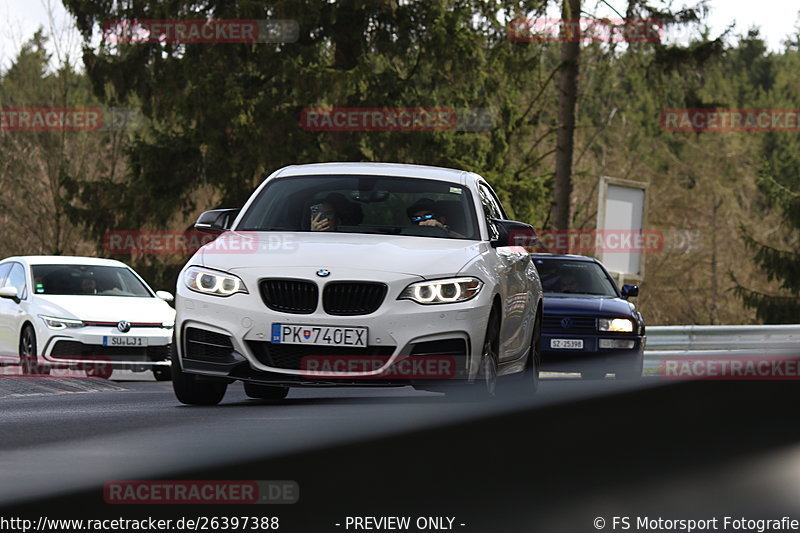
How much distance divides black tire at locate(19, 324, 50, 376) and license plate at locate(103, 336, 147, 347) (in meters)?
0.84

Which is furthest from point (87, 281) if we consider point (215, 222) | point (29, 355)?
point (215, 222)

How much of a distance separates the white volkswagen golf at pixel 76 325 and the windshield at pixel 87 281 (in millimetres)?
13

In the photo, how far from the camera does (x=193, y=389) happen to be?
34.7 ft

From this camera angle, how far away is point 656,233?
→ 196 feet

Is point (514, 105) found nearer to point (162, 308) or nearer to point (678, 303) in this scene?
point (162, 308)

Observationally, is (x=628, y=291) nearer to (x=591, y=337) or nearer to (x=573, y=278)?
(x=573, y=278)

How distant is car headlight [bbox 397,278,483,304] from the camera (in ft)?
30.5

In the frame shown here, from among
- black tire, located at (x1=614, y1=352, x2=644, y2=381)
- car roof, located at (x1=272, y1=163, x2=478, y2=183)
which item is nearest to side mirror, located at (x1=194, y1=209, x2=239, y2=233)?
car roof, located at (x1=272, y1=163, x2=478, y2=183)

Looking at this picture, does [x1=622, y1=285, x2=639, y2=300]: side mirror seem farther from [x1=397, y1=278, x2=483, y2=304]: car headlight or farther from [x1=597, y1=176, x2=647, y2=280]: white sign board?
[x1=397, y1=278, x2=483, y2=304]: car headlight

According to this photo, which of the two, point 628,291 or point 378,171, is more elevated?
point 378,171

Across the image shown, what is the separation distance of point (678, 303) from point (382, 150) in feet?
113

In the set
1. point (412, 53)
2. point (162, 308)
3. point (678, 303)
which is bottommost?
point (678, 303)

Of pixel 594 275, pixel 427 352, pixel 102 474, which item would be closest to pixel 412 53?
pixel 594 275

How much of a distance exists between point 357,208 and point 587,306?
25.2 feet
